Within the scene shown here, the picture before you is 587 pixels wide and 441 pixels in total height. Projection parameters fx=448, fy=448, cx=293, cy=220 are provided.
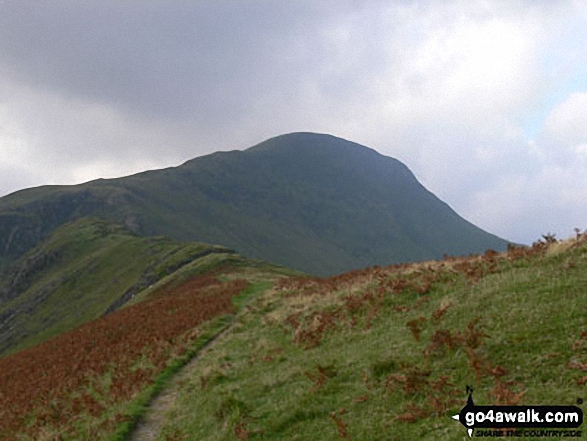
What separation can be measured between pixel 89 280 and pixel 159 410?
100103 millimetres

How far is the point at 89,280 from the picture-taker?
345ft

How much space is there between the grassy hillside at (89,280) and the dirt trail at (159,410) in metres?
39.5

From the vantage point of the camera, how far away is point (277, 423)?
10.5m

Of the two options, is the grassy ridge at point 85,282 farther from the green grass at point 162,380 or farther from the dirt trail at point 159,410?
the dirt trail at point 159,410

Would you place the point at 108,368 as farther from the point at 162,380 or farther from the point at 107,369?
the point at 162,380

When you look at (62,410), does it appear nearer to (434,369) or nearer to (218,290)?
(434,369)

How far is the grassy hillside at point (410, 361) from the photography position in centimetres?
888

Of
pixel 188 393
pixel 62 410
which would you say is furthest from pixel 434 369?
pixel 62 410

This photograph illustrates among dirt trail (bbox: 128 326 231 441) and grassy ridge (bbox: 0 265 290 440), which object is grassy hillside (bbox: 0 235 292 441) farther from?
dirt trail (bbox: 128 326 231 441)

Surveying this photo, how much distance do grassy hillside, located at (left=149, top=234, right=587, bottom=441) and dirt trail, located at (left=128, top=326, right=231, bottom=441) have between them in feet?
1.09

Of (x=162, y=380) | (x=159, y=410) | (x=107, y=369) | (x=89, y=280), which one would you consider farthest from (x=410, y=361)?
(x=89, y=280)

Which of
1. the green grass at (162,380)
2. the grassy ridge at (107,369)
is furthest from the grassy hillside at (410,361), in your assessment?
the grassy ridge at (107,369)

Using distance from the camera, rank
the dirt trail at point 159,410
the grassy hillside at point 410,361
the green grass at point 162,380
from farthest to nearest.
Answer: the green grass at point 162,380
the dirt trail at point 159,410
the grassy hillside at point 410,361

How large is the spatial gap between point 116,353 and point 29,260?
153930 mm
